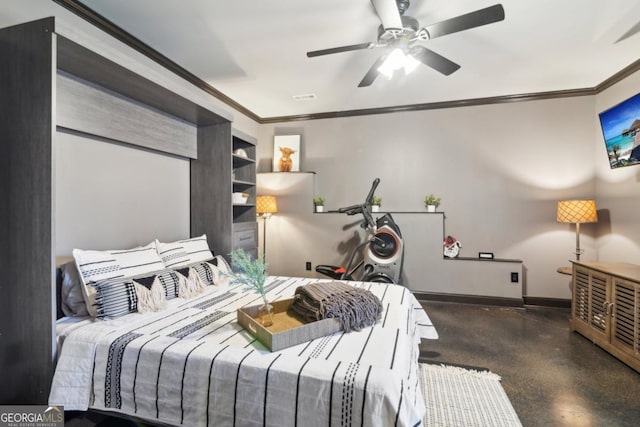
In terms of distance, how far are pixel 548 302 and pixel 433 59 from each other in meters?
3.36

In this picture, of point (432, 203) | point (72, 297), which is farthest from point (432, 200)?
point (72, 297)

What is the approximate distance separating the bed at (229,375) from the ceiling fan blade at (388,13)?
70.2 inches

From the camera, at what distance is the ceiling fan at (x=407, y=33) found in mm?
1721

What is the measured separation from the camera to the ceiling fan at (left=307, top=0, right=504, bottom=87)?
172 cm

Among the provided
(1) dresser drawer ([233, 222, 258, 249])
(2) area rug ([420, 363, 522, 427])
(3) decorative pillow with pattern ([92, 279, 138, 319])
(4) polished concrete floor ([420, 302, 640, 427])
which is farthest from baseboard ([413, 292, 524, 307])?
(3) decorative pillow with pattern ([92, 279, 138, 319])

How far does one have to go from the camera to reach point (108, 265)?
6.08ft

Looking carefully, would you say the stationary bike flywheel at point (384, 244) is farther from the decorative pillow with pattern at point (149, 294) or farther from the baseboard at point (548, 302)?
the decorative pillow with pattern at point (149, 294)

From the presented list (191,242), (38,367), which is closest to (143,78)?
(191,242)

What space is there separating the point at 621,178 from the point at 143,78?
4542 mm

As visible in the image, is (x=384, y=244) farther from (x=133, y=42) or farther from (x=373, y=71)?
(x=133, y=42)

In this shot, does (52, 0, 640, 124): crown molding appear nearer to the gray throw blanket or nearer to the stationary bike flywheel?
the stationary bike flywheel

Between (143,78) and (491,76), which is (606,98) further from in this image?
(143,78)

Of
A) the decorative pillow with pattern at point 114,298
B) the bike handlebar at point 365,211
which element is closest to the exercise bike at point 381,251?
the bike handlebar at point 365,211

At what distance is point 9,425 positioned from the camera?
55.1 inches
